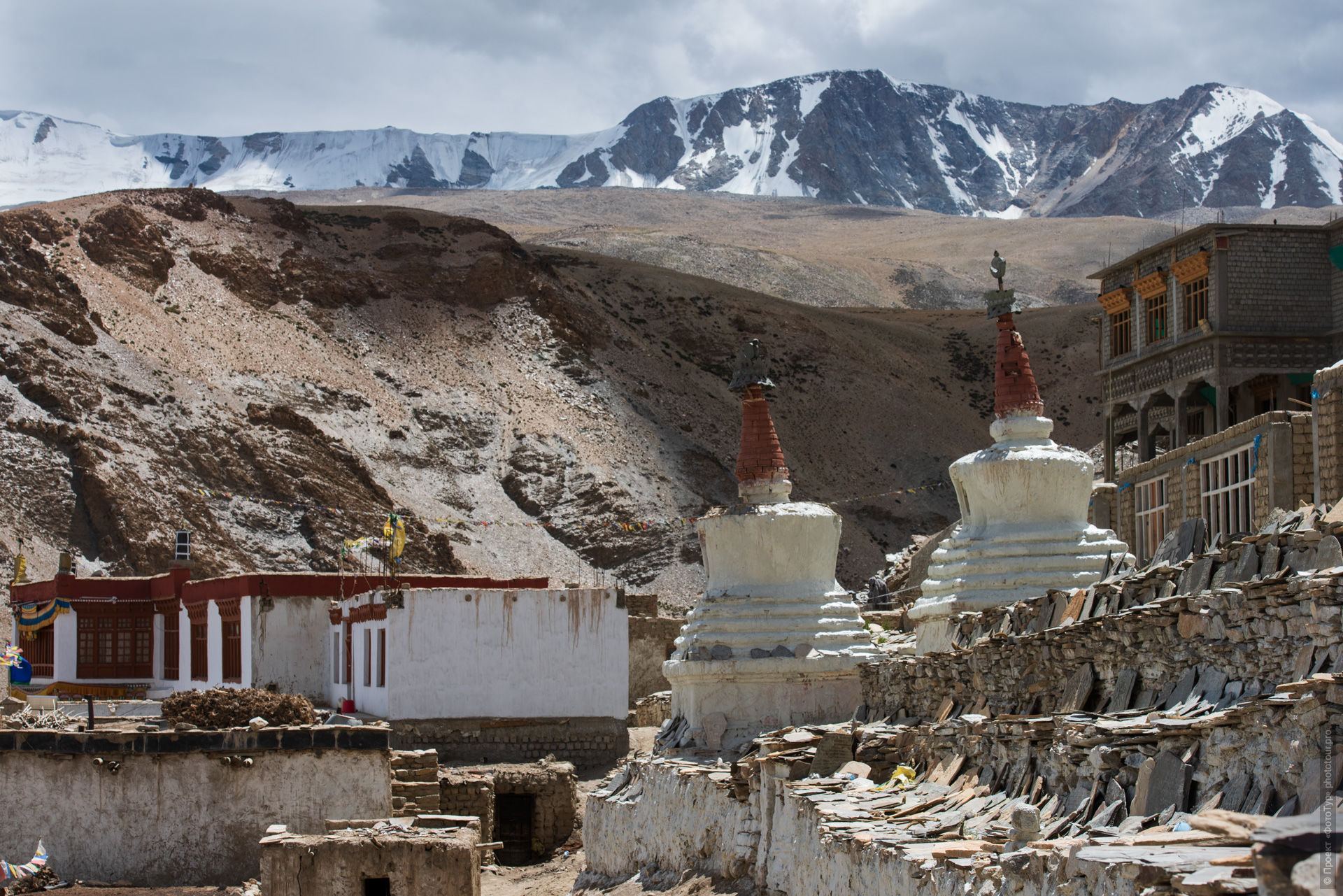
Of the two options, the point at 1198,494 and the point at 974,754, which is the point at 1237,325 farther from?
the point at 974,754

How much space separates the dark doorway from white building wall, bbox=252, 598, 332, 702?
8515mm

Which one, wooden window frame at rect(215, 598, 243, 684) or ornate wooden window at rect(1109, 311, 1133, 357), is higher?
ornate wooden window at rect(1109, 311, 1133, 357)

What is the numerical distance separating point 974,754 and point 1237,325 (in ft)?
72.1

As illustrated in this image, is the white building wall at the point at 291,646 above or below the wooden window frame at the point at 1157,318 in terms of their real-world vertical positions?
below

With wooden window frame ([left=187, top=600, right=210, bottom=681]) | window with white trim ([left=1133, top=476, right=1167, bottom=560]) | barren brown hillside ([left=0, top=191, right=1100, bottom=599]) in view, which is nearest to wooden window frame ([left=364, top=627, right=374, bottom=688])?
wooden window frame ([left=187, top=600, right=210, bottom=681])

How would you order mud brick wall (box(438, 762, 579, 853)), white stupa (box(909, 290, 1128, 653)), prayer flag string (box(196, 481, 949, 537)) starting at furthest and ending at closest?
prayer flag string (box(196, 481, 949, 537)) < mud brick wall (box(438, 762, 579, 853)) < white stupa (box(909, 290, 1128, 653))

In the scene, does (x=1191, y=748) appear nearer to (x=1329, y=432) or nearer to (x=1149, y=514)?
(x=1329, y=432)

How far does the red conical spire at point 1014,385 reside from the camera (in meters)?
20.4

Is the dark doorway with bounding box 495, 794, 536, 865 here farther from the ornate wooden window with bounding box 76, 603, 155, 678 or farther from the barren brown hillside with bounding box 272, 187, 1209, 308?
the barren brown hillside with bounding box 272, 187, 1209, 308

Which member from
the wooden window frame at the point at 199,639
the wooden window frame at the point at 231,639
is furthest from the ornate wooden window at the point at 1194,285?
the wooden window frame at the point at 199,639

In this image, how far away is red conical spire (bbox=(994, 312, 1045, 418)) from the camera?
802 inches

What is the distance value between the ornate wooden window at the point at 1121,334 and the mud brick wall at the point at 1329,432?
1526 centimetres

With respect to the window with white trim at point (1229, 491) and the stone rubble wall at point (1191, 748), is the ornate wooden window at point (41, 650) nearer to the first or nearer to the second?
the window with white trim at point (1229, 491)

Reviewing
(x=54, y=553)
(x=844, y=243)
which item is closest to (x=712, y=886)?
(x=54, y=553)
